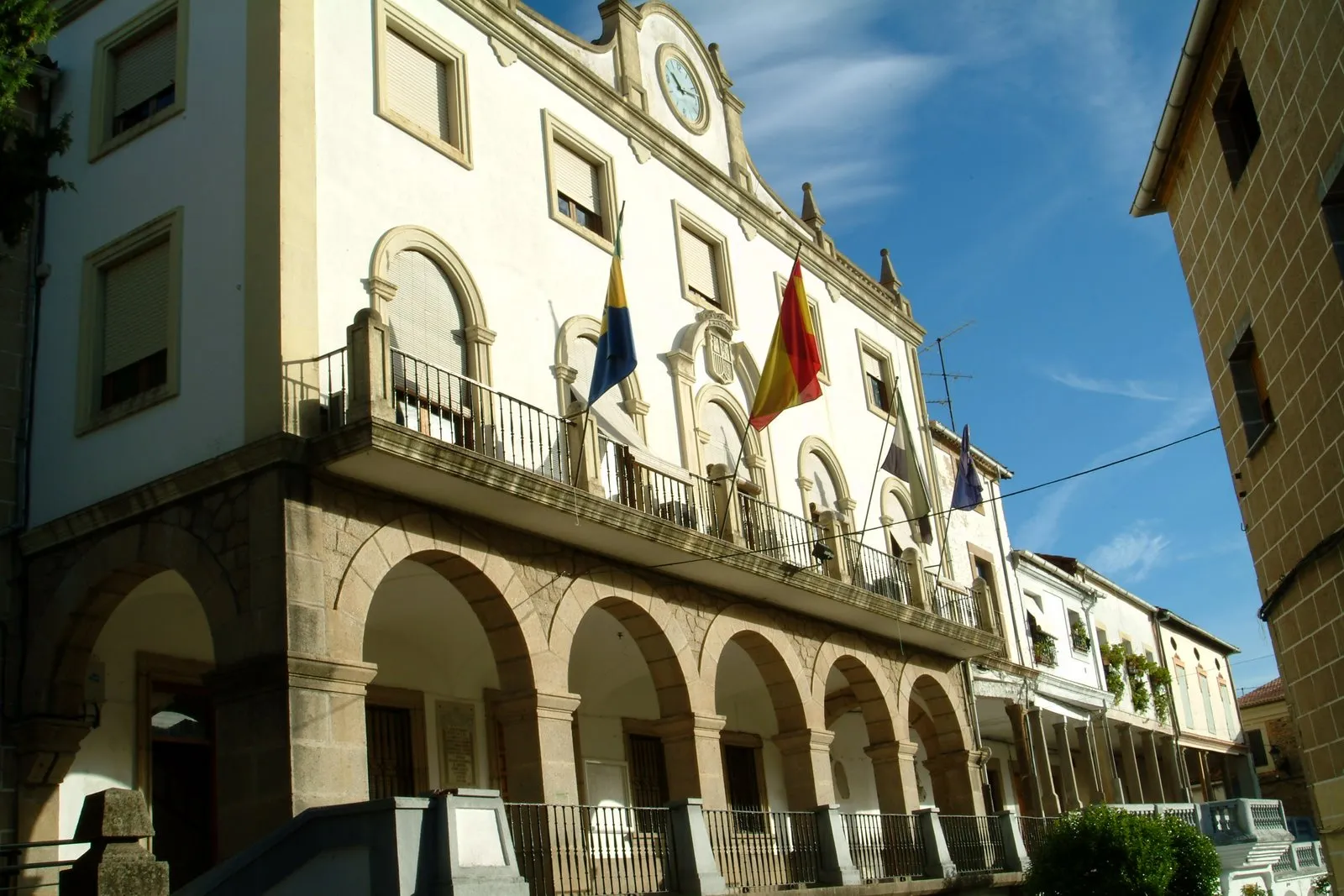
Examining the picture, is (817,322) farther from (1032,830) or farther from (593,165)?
(1032,830)

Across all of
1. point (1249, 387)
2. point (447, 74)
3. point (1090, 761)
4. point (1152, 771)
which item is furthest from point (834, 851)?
point (1152, 771)

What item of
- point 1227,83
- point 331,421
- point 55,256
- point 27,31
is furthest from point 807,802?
point 27,31

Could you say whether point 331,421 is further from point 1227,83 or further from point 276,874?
point 1227,83

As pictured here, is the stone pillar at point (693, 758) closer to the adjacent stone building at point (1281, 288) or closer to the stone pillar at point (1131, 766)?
the adjacent stone building at point (1281, 288)

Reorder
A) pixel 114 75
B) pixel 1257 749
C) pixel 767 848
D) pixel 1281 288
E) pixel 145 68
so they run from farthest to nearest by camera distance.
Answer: pixel 1257 749, pixel 767 848, pixel 114 75, pixel 145 68, pixel 1281 288

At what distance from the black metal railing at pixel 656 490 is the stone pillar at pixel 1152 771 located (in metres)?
21.0

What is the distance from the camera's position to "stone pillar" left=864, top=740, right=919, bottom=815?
19484mm

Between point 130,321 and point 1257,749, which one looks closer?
point 130,321

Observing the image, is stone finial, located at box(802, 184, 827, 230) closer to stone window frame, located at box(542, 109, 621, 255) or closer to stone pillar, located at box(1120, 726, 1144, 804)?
stone window frame, located at box(542, 109, 621, 255)

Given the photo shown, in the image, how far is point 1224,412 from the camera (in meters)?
14.0

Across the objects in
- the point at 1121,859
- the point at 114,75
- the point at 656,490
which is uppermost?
the point at 114,75

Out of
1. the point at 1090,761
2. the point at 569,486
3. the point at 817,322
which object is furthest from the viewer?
the point at 1090,761

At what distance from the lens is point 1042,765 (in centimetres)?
2650

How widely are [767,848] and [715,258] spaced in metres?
8.99
